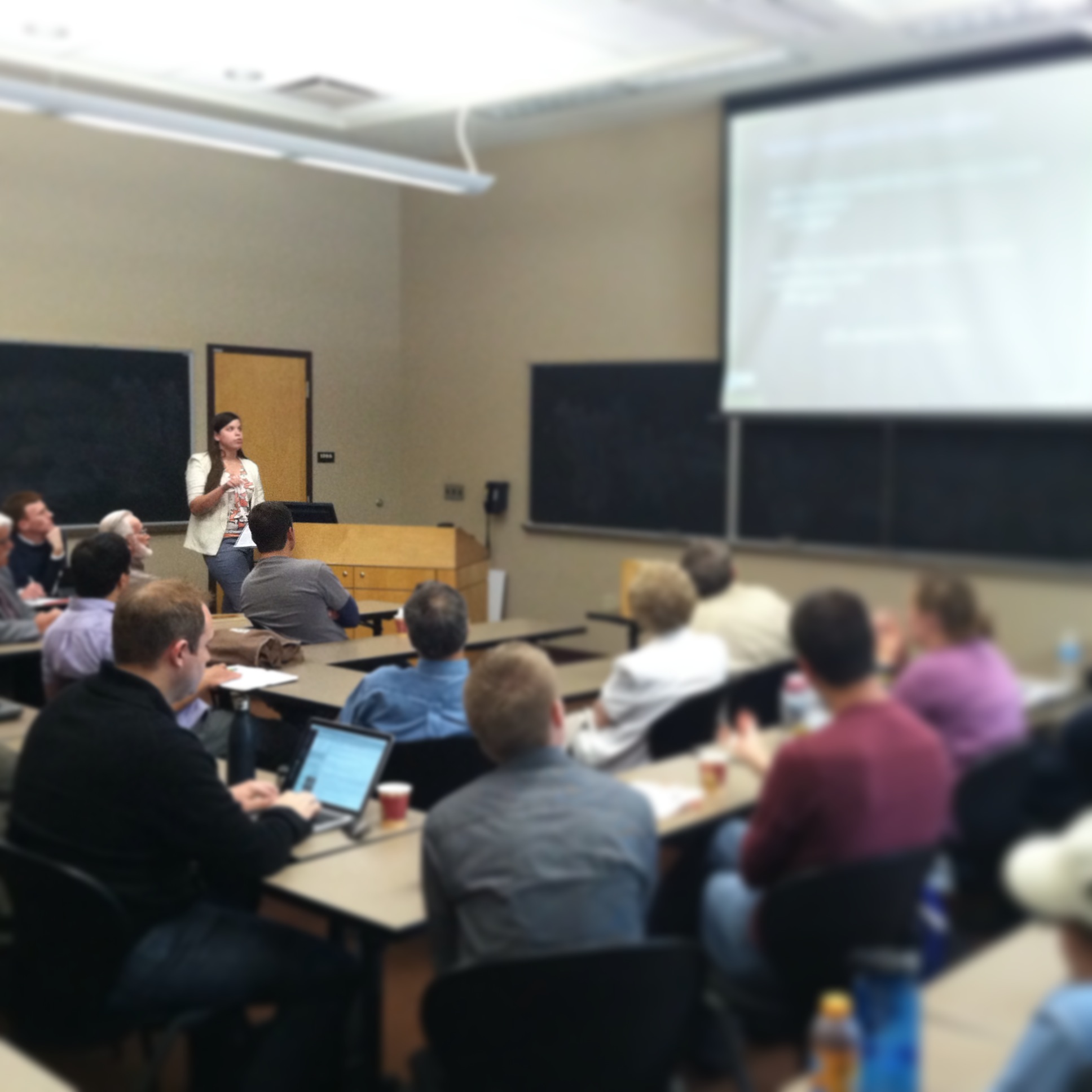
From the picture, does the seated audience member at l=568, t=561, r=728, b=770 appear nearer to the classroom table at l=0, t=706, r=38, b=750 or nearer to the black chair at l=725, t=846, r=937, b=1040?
the black chair at l=725, t=846, r=937, b=1040

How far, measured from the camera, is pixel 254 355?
2365 millimetres

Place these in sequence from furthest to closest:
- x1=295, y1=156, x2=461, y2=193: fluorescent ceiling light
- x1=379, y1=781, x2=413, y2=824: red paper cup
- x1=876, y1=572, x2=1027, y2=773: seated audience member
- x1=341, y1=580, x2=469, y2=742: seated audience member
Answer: x1=379, y1=781, x2=413, y2=824: red paper cup, x1=341, y1=580, x2=469, y2=742: seated audience member, x1=295, y1=156, x2=461, y2=193: fluorescent ceiling light, x1=876, y1=572, x2=1027, y2=773: seated audience member

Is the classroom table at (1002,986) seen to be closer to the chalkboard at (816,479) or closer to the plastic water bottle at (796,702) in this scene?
the plastic water bottle at (796,702)

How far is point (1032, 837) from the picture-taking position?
1.43 meters

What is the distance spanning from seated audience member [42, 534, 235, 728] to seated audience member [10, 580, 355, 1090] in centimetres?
11

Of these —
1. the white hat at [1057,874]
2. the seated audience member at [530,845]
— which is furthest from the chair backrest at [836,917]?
the seated audience member at [530,845]

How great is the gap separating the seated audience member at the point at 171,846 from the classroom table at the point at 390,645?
0.32 meters

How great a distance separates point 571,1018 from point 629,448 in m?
0.96

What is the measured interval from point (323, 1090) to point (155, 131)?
211 cm

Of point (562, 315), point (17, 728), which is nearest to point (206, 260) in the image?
point (562, 315)

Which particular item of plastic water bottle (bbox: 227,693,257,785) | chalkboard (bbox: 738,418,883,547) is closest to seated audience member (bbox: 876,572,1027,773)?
chalkboard (bbox: 738,418,883,547)

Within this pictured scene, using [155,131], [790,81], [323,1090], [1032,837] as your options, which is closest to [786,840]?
[1032,837]

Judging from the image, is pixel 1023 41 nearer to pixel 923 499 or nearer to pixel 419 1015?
pixel 923 499

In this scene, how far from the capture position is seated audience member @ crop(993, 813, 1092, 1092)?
1.37m
